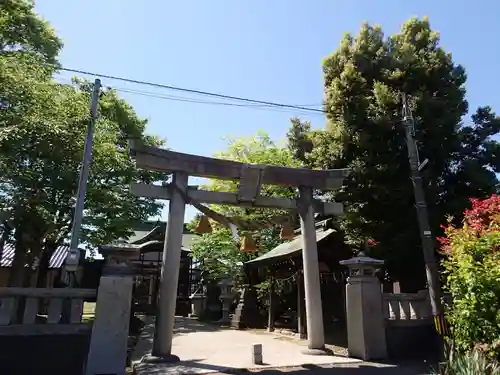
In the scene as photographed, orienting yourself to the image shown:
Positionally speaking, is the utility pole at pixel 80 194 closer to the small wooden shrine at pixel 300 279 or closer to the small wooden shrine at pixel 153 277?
the small wooden shrine at pixel 300 279

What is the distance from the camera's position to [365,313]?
925 centimetres

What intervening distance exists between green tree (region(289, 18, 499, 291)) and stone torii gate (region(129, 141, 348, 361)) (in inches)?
119

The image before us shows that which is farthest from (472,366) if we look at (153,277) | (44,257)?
(153,277)

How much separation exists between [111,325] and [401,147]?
35.7ft

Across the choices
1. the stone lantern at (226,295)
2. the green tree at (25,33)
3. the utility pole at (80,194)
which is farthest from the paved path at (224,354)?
the green tree at (25,33)

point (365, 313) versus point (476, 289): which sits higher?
point (476, 289)

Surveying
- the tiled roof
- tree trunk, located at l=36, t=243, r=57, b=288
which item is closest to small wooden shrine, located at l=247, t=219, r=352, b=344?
tree trunk, located at l=36, t=243, r=57, b=288

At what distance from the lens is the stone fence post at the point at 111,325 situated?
22.8 feet

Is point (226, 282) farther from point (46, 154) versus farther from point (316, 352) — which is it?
point (46, 154)

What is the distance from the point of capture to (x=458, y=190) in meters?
13.4

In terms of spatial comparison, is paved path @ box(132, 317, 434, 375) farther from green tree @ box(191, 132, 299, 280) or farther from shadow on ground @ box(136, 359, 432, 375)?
green tree @ box(191, 132, 299, 280)

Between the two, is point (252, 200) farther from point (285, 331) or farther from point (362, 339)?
point (285, 331)

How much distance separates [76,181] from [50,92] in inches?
150

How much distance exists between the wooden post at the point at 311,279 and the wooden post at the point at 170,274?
128 inches
